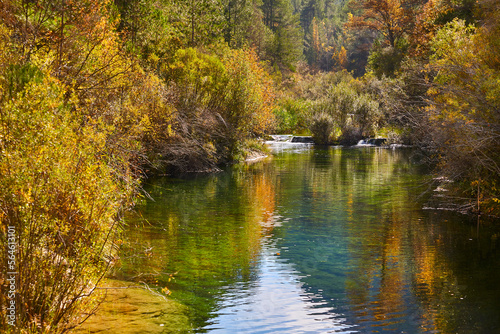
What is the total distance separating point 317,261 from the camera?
15094 mm

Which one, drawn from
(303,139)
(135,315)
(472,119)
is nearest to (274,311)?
(135,315)

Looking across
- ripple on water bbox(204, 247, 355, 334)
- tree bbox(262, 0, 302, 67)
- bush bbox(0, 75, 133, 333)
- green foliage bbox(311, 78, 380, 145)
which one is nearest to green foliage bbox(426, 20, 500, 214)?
ripple on water bbox(204, 247, 355, 334)

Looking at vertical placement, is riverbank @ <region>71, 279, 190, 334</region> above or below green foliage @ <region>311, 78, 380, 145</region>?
below

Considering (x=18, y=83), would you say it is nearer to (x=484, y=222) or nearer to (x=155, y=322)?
(x=155, y=322)

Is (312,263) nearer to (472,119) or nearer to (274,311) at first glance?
(274,311)

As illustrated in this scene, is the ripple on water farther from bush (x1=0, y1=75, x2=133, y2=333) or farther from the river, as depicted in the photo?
bush (x1=0, y1=75, x2=133, y2=333)

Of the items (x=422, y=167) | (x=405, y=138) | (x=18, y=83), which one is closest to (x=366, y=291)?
(x=18, y=83)

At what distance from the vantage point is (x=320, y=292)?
12461 mm

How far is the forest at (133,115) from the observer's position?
7816 millimetres

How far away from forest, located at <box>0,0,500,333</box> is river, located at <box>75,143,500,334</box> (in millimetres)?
1729

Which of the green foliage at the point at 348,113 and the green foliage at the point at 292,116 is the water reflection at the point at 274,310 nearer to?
the green foliage at the point at 348,113

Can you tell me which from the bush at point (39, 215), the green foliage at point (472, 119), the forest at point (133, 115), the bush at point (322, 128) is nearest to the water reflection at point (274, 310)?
the forest at point (133, 115)

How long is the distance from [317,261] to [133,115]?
1426 centimetres

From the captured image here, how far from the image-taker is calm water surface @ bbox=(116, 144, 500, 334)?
10773 mm
